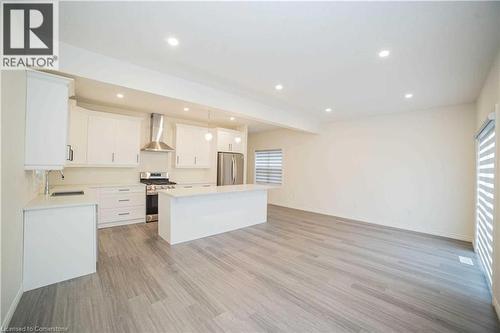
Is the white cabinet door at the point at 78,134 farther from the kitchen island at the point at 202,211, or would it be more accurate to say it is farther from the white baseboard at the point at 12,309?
the white baseboard at the point at 12,309

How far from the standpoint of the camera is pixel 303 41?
219 cm

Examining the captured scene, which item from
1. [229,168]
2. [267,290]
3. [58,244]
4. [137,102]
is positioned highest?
[137,102]

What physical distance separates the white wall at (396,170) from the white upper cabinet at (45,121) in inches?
233

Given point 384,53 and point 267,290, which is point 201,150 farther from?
point 384,53

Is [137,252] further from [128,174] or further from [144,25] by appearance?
[144,25]

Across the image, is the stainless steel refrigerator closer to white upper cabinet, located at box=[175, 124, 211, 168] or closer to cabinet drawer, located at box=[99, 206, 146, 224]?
white upper cabinet, located at box=[175, 124, 211, 168]

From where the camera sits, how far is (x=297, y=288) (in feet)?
7.52

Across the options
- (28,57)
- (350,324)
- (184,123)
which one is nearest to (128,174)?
(184,123)

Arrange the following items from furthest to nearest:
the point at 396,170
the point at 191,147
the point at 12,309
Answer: the point at 191,147
the point at 396,170
the point at 12,309

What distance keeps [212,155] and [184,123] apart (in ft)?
4.00

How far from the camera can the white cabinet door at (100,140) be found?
13.8ft

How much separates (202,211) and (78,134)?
2.96 m

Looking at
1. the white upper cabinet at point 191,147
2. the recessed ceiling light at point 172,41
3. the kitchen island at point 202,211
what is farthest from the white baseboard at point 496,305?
the white upper cabinet at point 191,147

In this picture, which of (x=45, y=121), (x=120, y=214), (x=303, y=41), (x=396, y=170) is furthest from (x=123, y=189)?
(x=396, y=170)
